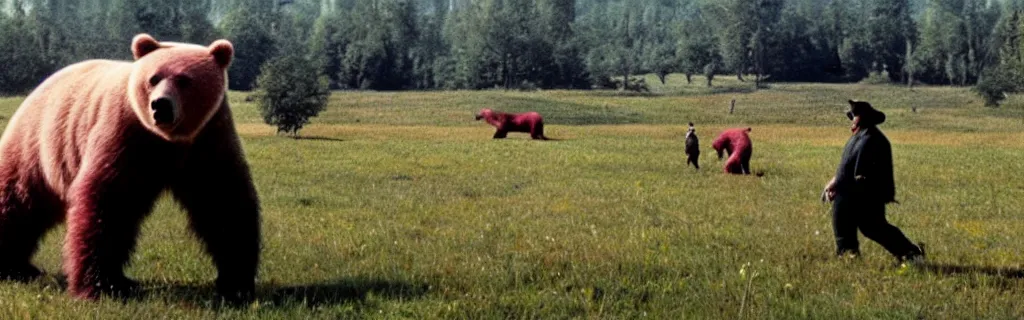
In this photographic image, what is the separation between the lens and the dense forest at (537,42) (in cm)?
11612

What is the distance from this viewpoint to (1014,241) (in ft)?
40.3

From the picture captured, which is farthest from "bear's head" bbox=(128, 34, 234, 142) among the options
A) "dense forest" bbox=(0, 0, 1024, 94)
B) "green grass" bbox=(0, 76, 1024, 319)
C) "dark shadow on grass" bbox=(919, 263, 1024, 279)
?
"dense forest" bbox=(0, 0, 1024, 94)

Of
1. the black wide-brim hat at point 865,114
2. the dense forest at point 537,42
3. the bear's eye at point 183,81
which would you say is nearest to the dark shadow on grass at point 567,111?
the dense forest at point 537,42

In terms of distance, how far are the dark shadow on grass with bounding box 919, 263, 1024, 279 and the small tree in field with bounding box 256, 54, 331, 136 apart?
39931mm

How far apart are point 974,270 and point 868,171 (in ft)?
4.79

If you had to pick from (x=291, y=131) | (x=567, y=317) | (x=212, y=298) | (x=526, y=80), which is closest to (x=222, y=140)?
(x=212, y=298)

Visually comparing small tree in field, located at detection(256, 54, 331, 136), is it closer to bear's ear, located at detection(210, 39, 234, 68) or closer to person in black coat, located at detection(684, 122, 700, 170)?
person in black coat, located at detection(684, 122, 700, 170)

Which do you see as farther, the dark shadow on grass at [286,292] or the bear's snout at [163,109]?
the dark shadow on grass at [286,292]

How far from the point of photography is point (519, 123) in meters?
46.4

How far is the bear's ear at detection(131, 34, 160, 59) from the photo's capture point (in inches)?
279

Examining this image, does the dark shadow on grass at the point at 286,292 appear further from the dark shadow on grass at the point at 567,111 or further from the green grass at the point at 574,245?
the dark shadow on grass at the point at 567,111

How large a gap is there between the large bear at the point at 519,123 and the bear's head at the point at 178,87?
38472 millimetres

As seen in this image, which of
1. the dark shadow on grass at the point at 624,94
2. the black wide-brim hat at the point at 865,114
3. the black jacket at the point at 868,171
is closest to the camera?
the black jacket at the point at 868,171

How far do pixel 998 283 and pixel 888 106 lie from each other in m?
90.3
